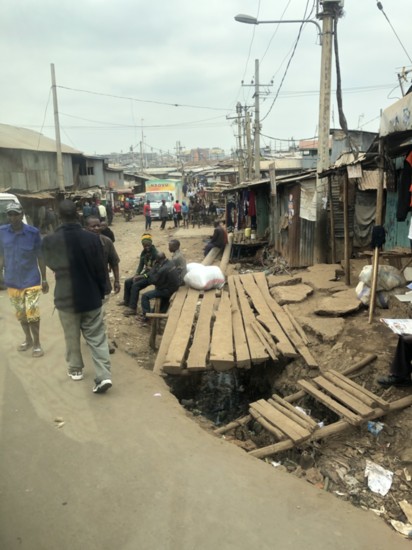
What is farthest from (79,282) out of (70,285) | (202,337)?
(202,337)

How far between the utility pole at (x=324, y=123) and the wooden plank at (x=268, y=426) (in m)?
6.26

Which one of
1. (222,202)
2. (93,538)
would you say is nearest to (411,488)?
(93,538)

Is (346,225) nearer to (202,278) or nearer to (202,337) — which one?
(202,278)

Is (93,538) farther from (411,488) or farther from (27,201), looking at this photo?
(27,201)

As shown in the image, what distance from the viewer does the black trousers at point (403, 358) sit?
13.0 feet

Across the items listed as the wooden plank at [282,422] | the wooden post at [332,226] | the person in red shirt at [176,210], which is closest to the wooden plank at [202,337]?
the wooden plank at [282,422]

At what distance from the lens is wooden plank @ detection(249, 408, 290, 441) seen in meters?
3.47

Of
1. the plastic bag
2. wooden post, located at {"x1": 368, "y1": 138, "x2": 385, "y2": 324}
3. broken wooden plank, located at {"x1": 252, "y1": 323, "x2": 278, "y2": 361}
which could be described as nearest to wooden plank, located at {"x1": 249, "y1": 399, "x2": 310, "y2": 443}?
broken wooden plank, located at {"x1": 252, "y1": 323, "x2": 278, "y2": 361}

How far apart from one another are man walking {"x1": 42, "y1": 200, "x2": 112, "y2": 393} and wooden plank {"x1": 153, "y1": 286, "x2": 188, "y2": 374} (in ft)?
3.14

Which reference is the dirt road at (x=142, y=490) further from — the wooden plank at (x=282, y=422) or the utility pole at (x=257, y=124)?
the utility pole at (x=257, y=124)

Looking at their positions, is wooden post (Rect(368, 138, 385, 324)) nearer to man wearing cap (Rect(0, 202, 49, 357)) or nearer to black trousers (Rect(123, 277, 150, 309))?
black trousers (Rect(123, 277, 150, 309))

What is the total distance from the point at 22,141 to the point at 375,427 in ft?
77.2

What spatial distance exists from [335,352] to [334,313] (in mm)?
1020

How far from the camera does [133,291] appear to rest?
7.49 meters
